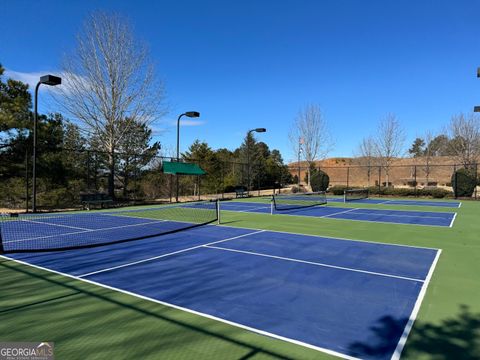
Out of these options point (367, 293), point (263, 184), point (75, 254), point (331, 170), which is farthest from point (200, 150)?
point (331, 170)

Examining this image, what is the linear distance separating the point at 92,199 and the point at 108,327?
14041 millimetres

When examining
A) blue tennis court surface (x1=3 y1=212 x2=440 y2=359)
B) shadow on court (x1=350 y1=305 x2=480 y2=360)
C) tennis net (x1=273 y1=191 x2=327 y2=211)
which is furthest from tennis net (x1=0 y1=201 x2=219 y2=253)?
tennis net (x1=273 y1=191 x2=327 y2=211)

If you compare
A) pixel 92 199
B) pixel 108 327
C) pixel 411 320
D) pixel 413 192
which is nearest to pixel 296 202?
pixel 92 199

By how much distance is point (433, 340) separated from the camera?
344cm

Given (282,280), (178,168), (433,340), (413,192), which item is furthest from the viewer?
(413,192)

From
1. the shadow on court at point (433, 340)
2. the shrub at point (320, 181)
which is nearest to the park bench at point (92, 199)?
the shadow on court at point (433, 340)

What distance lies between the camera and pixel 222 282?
5254 mm

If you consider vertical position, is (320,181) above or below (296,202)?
above

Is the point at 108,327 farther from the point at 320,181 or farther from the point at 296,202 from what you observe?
the point at 320,181

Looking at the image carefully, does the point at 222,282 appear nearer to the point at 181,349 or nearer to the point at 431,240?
the point at 181,349

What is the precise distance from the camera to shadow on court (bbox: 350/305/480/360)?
3.20 meters

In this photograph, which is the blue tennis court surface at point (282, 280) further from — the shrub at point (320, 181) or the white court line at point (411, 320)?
the shrub at point (320, 181)

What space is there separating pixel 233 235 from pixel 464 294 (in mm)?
5809

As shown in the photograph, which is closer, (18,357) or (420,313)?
(18,357)
